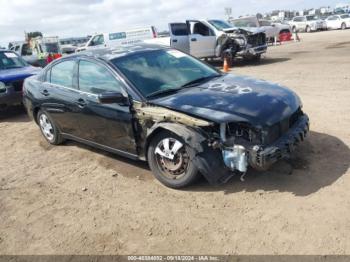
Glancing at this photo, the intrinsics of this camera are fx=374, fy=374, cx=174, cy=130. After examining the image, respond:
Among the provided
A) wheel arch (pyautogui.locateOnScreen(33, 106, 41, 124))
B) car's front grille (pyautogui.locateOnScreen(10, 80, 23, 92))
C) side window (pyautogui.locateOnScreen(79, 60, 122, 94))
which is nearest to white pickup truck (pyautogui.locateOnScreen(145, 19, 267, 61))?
car's front grille (pyautogui.locateOnScreen(10, 80, 23, 92))

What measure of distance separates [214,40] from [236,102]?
41.2 ft

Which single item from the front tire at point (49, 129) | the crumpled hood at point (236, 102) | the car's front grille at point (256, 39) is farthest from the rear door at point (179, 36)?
the crumpled hood at point (236, 102)

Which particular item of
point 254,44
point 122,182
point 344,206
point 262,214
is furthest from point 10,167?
point 254,44

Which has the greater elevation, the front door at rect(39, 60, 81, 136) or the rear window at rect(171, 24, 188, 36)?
the rear window at rect(171, 24, 188, 36)

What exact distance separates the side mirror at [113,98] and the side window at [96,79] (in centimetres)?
18

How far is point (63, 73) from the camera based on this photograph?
589 cm

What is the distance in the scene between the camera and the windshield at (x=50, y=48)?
881 inches

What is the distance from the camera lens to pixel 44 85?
6297mm

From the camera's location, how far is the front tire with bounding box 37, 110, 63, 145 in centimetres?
638

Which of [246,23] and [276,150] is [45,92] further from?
[246,23]

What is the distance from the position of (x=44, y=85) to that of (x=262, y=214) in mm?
4297

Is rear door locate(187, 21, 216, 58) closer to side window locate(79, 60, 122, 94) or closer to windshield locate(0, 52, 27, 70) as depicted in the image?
windshield locate(0, 52, 27, 70)

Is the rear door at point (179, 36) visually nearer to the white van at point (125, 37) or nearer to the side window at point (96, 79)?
the white van at point (125, 37)

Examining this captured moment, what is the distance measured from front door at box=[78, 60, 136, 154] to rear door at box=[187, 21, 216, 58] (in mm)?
11401
